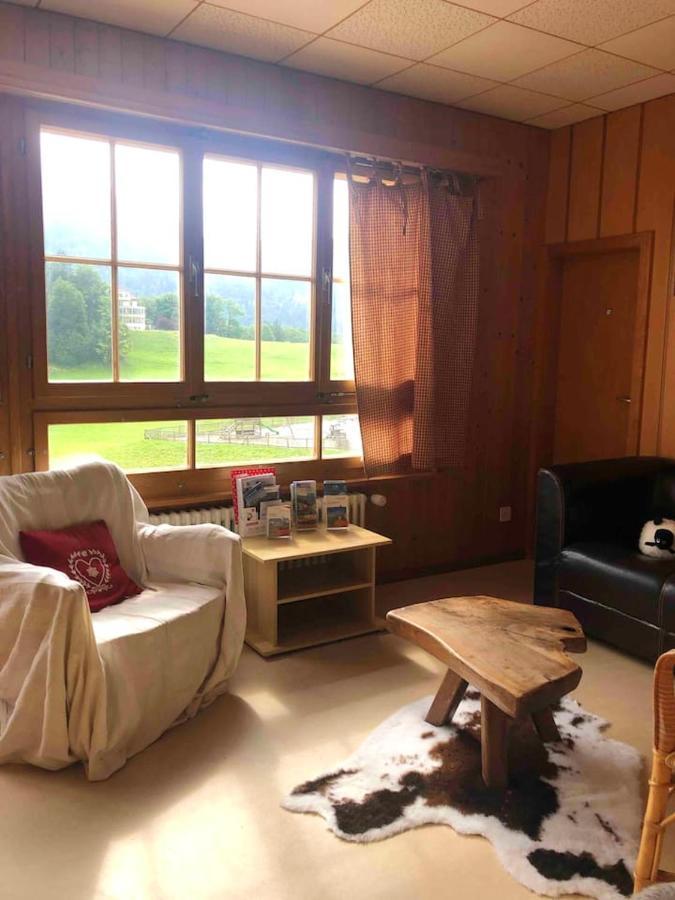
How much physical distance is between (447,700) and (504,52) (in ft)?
9.13

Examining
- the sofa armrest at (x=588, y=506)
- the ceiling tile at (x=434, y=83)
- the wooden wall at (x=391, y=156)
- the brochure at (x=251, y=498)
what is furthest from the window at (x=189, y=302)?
the sofa armrest at (x=588, y=506)

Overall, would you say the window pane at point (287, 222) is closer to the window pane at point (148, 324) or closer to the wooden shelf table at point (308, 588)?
the window pane at point (148, 324)

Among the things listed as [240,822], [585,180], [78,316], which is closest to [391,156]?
[585,180]

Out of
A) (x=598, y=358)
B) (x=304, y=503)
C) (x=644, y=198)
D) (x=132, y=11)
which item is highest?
(x=132, y=11)

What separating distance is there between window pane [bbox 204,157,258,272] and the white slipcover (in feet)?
3.90

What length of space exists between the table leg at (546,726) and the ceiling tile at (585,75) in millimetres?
2810

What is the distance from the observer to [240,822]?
2088 mm

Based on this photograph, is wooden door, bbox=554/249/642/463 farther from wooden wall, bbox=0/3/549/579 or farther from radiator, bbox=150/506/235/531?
radiator, bbox=150/506/235/531

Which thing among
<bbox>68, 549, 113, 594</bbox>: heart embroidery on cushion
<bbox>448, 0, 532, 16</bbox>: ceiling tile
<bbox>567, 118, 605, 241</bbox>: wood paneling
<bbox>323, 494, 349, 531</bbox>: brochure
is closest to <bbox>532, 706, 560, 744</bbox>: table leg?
<bbox>323, 494, 349, 531</bbox>: brochure

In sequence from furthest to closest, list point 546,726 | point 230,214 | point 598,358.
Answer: point 598,358 → point 230,214 → point 546,726

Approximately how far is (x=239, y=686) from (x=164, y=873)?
1.04 metres

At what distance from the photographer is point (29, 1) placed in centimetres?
285

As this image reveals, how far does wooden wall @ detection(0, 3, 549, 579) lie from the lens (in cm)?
299

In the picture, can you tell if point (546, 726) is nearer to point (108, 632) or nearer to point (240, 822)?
point (240, 822)
